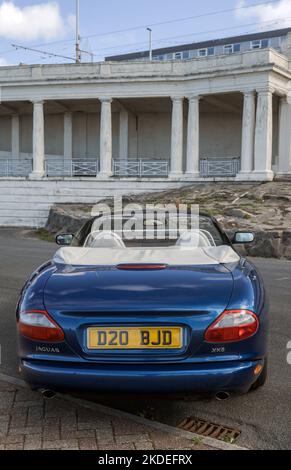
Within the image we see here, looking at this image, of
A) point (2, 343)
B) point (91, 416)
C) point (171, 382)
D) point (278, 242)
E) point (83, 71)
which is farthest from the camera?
point (83, 71)

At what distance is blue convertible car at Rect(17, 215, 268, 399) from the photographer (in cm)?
304

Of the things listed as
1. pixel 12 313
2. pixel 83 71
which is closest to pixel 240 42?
pixel 83 71

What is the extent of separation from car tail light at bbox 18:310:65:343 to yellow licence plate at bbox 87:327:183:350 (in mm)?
267

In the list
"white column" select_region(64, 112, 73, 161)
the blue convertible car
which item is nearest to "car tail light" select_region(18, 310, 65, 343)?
the blue convertible car

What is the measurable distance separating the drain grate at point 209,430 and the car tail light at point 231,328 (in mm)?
677

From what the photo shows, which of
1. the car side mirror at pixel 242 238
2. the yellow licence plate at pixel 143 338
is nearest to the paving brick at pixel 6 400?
the yellow licence plate at pixel 143 338

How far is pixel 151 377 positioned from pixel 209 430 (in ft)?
2.24

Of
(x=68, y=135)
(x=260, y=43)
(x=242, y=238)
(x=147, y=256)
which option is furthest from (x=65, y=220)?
(x=260, y=43)

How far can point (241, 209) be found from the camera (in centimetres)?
1861

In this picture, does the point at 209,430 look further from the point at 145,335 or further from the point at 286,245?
the point at 286,245

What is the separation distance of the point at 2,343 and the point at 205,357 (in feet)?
10.0

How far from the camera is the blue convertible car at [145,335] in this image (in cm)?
304
